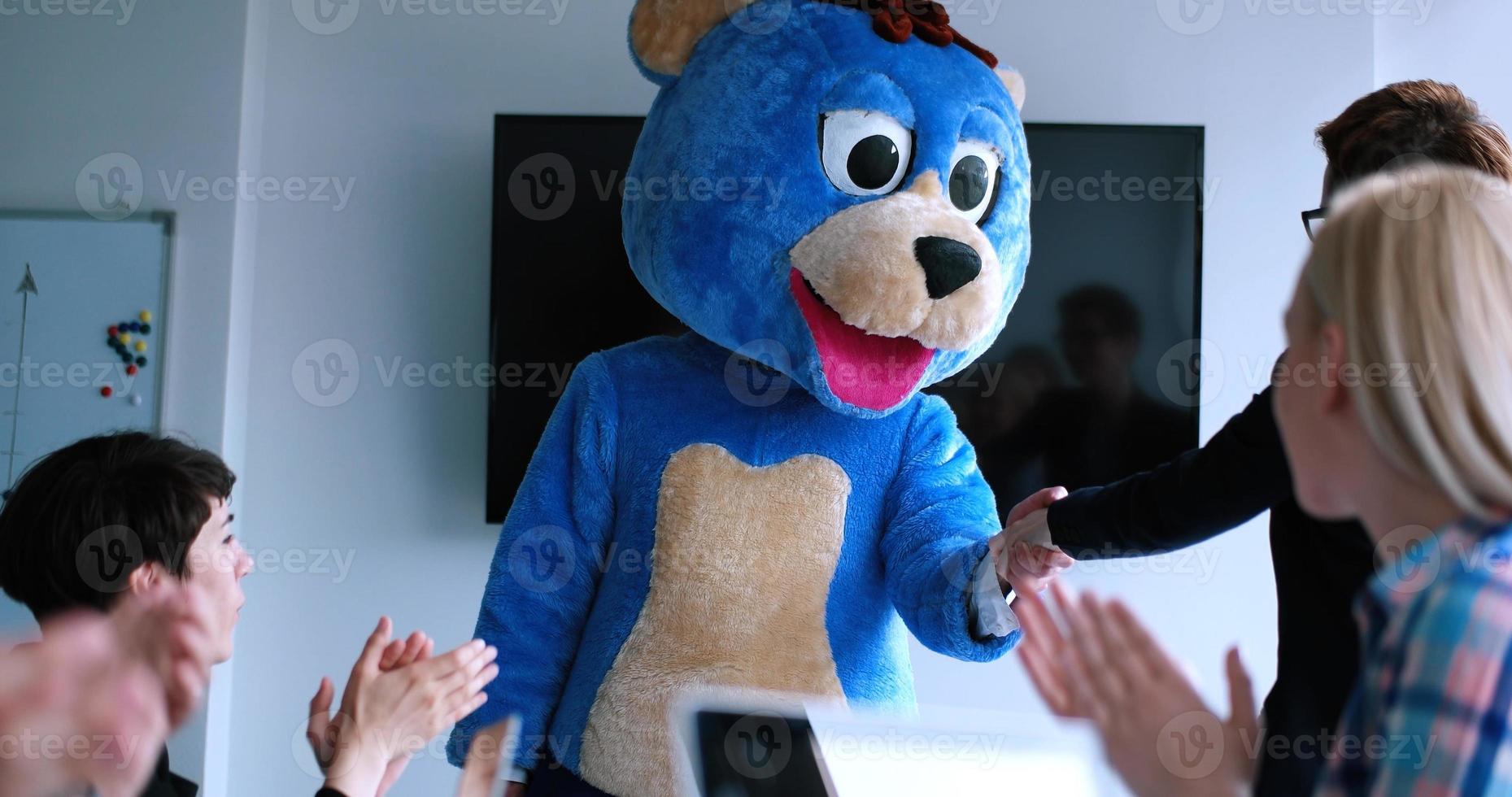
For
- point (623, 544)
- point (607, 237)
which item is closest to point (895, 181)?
point (623, 544)

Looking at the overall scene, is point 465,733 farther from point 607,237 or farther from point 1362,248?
point 607,237

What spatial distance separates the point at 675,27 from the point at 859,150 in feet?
0.99

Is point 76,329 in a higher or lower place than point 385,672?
higher

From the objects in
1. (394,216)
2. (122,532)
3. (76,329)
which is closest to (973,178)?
(122,532)

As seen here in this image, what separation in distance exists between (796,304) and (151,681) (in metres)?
0.76

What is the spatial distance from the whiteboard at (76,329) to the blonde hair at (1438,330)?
2.51 metres

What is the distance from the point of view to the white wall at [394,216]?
2570mm

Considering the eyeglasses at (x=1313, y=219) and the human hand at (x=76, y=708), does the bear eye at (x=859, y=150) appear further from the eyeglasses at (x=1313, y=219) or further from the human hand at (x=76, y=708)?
the human hand at (x=76, y=708)

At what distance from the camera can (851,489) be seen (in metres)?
1.41

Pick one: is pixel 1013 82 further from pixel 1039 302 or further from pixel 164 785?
pixel 164 785

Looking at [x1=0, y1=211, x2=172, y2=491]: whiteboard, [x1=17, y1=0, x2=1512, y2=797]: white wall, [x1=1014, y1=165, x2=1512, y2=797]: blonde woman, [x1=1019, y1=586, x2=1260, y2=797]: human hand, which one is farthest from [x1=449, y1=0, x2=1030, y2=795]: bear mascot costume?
[x1=0, y1=211, x2=172, y2=491]: whiteboard

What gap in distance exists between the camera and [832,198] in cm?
133

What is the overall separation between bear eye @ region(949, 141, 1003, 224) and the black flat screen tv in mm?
1171

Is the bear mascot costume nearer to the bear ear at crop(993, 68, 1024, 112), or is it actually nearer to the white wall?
the bear ear at crop(993, 68, 1024, 112)
